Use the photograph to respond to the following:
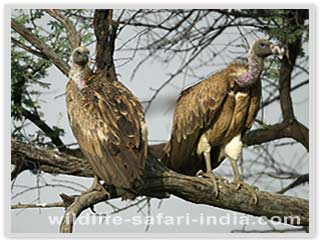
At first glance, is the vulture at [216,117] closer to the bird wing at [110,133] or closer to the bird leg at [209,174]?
the bird leg at [209,174]

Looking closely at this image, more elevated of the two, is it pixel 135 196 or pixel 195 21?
pixel 195 21

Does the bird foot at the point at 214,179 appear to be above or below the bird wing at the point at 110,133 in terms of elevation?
below

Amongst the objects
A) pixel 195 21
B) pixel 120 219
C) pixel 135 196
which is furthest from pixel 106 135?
pixel 195 21

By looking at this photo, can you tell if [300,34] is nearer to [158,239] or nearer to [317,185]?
[317,185]

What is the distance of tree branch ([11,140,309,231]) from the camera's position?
2.35m

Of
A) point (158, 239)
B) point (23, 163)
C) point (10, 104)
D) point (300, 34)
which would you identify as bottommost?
point (158, 239)

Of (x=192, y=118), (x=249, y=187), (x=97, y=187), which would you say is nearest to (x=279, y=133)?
(x=249, y=187)

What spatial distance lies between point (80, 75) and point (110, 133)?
0.22 m

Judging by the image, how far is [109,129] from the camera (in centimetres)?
226

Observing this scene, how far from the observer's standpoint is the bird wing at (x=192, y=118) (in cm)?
245

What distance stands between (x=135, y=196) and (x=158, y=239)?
191 millimetres

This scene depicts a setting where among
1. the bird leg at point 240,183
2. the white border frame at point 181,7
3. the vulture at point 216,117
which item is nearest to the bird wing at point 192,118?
the vulture at point 216,117

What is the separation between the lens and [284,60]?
2.77m

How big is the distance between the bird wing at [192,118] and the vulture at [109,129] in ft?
0.59
